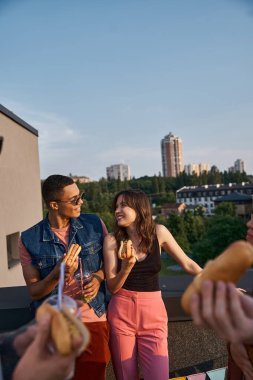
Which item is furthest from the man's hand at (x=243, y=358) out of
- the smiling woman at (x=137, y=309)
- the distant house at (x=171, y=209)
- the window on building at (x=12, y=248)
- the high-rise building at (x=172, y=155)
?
the high-rise building at (x=172, y=155)

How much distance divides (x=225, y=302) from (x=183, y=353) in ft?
6.80

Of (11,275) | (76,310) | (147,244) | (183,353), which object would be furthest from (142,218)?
(11,275)

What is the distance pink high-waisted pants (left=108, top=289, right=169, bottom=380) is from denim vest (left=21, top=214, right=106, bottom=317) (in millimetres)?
134

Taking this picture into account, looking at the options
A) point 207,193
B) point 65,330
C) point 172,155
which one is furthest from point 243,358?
point 172,155

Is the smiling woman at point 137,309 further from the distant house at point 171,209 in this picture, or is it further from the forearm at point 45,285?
the distant house at point 171,209

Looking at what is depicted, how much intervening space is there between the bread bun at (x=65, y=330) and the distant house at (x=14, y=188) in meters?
8.73

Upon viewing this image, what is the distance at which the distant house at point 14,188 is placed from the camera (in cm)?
1081

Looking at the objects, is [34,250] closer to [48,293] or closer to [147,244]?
[48,293]

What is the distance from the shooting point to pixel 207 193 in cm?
9856

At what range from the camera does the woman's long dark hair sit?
8.51 ft

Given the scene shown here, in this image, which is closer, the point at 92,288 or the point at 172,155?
the point at 92,288

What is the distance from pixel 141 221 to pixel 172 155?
147896 mm

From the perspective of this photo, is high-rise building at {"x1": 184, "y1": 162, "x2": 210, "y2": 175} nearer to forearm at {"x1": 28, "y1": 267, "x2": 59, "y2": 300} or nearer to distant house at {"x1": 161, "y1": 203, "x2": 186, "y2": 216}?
distant house at {"x1": 161, "y1": 203, "x2": 186, "y2": 216}

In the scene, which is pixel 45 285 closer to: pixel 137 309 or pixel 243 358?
pixel 137 309
